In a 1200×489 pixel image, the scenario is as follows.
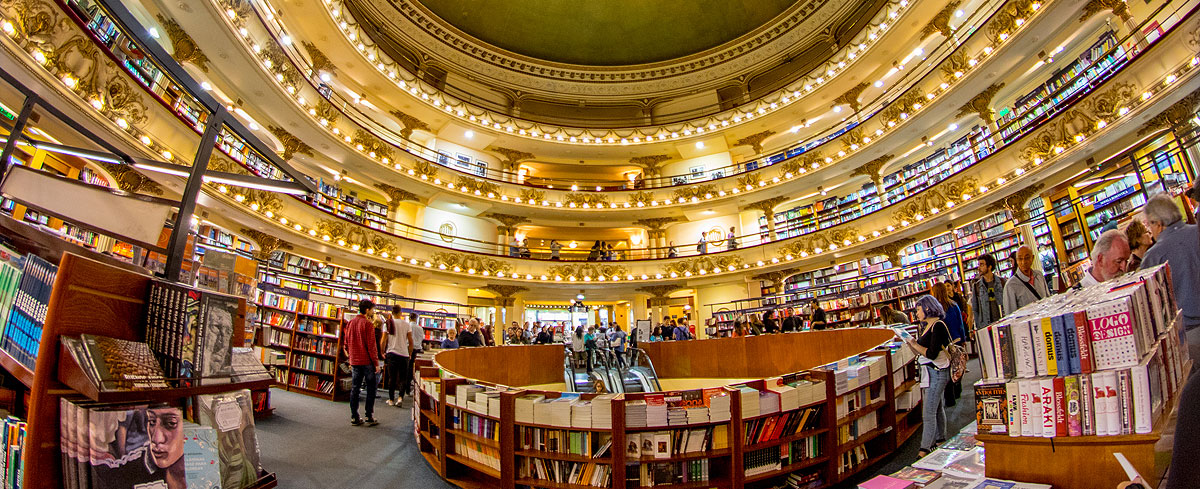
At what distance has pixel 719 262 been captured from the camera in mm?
16016

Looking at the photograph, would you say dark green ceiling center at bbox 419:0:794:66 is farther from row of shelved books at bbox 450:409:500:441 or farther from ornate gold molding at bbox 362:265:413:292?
row of shelved books at bbox 450:409:500:441

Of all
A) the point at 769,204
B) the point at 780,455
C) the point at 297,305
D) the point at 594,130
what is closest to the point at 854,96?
the point at 769,204

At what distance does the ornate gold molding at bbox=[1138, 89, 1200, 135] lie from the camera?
7.02 metres

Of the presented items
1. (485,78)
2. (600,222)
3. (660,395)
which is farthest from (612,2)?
(660,395)

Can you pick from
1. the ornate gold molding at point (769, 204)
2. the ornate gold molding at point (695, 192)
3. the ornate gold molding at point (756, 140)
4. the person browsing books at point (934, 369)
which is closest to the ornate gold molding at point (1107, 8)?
the ornate gold molding at point (769, 204)

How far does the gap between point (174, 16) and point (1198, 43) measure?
56.8 ft

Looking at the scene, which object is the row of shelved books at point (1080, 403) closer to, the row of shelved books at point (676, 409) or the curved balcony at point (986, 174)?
the row of shelved books at point (676, 409)

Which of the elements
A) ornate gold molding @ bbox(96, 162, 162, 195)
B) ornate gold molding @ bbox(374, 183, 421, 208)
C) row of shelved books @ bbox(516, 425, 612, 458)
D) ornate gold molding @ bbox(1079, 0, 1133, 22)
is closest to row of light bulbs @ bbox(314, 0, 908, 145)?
ornate gold molding @ bbox(374, 183, 421, 208)

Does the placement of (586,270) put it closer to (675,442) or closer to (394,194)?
(394,194)

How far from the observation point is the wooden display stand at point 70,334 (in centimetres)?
96

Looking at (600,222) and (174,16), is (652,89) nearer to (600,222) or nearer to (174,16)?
(600,222)

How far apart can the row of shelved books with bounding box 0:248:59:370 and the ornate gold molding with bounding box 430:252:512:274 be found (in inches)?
544

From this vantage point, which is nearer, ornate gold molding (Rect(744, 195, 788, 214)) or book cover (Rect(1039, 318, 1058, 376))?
book cover (Rect(1039, 318, 1058, 376))

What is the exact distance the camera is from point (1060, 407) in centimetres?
133
